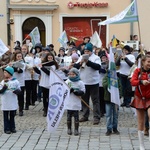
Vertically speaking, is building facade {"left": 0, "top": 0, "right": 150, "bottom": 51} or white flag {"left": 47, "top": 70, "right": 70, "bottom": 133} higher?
building facade {"left": 0, "top": 0, "right": 150, "bottom": 51}

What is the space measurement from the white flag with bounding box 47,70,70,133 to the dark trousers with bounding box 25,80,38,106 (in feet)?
12.3

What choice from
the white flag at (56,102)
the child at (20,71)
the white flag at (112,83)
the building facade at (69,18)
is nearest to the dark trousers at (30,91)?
the child at (20,71)

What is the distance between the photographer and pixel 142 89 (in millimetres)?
7781

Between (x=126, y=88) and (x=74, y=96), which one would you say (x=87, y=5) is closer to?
(x=126, y=88)

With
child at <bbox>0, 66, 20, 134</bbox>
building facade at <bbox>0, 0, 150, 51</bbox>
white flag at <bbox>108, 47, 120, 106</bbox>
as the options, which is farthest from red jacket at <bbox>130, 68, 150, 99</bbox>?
building facade at <bbox>0, 0, 150, 51</bbox>

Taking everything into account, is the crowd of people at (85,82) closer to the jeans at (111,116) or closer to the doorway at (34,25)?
the jeans at (111,116)

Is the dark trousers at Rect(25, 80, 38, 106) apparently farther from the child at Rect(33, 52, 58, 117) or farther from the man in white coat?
the man in white coat

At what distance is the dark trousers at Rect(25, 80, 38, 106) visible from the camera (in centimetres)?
1259

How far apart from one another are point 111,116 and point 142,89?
157 cm

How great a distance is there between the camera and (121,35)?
89.8 feet

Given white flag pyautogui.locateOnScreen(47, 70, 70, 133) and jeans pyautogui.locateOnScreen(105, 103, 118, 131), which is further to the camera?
jeans pyautogui.locateOnScreen(105, 103, 118, 131)

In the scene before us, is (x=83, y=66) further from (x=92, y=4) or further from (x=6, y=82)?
(x=92, y=4)

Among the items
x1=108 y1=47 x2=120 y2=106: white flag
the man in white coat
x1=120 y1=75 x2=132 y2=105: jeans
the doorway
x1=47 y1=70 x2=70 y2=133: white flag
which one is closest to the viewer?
x1=47 y1=70 x2=70 y2=133: white flag

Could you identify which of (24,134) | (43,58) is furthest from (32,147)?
(43,58)
